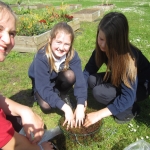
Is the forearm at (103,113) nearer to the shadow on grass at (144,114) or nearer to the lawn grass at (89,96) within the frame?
the lawn grass at (89,96)

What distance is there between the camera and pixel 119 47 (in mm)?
1993

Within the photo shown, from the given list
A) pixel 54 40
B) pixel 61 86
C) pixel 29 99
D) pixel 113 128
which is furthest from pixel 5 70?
pixel 113 128

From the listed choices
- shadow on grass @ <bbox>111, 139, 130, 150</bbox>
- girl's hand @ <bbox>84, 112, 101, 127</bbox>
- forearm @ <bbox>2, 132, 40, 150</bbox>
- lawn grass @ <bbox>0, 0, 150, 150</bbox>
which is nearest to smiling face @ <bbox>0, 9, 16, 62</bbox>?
forearm @ <bbox>2, 132, 40, 150</bbox>

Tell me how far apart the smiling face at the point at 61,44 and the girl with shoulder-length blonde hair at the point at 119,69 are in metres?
0.32

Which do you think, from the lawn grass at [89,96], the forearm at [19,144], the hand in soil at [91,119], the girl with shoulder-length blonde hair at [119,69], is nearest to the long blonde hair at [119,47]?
the girl with shoulder-length blonde hair at [119,69]

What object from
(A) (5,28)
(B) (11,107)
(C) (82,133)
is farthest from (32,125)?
(A) (5,28)

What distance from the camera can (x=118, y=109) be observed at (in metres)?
2.09

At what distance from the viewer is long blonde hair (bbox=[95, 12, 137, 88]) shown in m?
1.91

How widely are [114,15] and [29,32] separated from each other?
3.12m

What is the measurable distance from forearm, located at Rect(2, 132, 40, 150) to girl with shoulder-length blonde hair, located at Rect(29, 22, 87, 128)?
1.55 ft

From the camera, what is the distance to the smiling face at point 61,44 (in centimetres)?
214

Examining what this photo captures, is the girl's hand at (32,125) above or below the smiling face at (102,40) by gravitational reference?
below

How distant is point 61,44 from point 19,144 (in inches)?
45.6

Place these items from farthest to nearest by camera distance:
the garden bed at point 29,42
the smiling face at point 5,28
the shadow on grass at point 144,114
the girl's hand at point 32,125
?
the garden bed at point 29,42
the shadow on grass at point 144,114
the girl's hand at point 32,125
the smiling face at point 5,28
